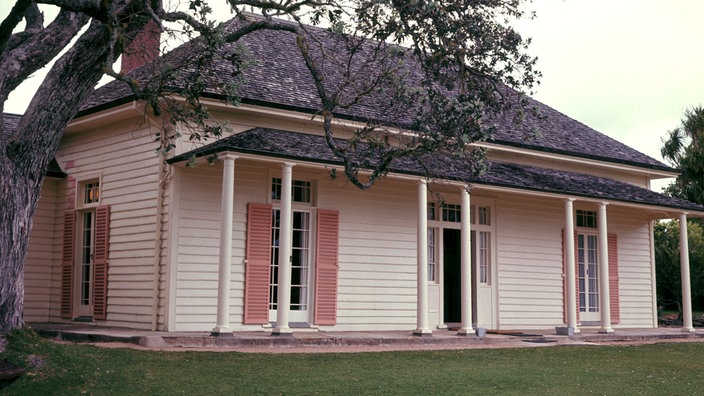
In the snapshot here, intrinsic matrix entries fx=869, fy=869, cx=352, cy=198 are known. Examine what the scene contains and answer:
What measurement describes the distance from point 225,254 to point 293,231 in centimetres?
262

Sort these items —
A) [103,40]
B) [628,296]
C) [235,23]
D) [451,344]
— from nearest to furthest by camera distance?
[103,40] < [451,344] < [235,23] < [628,296]

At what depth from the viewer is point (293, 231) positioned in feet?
51.5

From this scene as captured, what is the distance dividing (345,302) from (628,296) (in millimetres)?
8146

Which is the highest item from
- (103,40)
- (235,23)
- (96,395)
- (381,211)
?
(235,23)

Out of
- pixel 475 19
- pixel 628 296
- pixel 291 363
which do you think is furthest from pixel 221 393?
pixel 628 296

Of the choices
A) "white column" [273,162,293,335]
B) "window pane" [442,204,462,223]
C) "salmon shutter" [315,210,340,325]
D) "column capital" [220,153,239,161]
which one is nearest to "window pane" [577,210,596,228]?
"window pane" [442,204,462,223]

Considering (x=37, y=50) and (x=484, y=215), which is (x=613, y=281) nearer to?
(x=484, y=215)

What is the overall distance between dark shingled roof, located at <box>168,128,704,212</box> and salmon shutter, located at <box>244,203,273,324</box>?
4.37ft

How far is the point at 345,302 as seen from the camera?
16125 millimetres

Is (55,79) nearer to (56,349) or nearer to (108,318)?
(56,349)

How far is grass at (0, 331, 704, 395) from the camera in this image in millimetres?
9375

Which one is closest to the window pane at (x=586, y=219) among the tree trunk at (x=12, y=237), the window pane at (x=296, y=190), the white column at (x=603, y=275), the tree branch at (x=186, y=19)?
the white column at (x=603, y=275)

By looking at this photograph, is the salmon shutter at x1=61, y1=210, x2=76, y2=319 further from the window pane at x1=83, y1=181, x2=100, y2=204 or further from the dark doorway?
the dark doorway

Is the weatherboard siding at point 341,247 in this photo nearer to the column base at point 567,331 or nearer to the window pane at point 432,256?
the window pane at point 432,256
